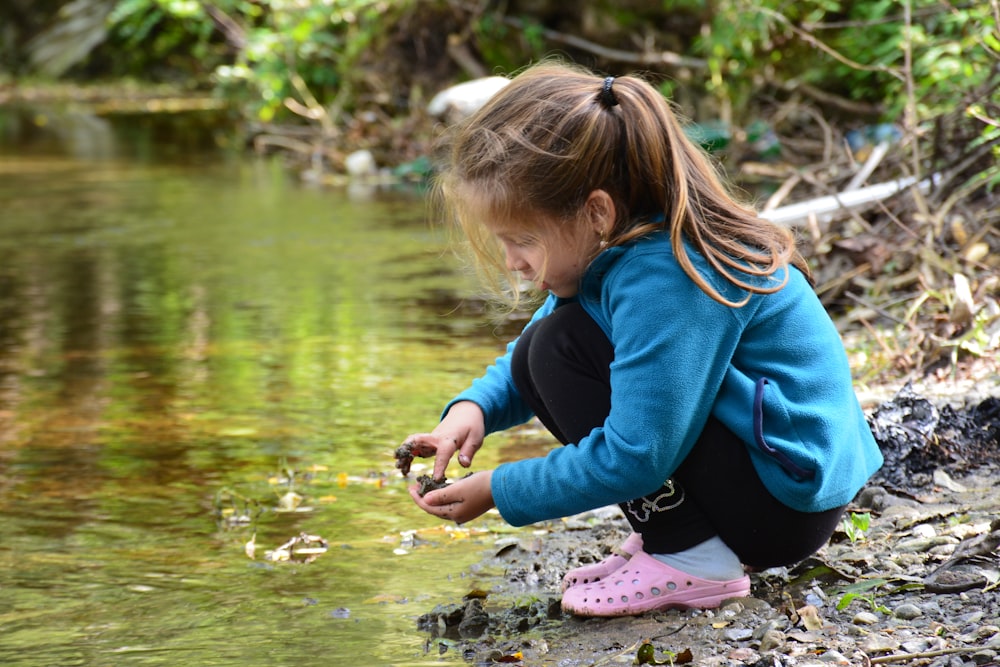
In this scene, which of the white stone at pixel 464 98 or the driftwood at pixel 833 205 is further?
the white stone at pixel 464 98

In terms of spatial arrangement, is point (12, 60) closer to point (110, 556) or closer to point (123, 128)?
point (123, 128)

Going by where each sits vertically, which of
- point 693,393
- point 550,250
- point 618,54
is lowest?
point 618,54

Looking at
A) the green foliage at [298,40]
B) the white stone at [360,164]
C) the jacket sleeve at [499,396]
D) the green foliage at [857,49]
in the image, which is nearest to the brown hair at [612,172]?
the jacket sleeve at [499,396]

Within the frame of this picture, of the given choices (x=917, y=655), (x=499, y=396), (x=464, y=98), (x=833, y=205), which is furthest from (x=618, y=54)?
(x=917, y=655)

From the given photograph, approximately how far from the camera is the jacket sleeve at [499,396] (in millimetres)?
2369

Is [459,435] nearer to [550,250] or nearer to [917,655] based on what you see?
[550,250]

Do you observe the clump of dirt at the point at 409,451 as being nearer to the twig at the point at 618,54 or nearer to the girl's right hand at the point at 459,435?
the girl's right hand at the point at 459,435

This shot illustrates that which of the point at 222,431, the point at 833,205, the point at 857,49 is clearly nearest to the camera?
the point at 222,431

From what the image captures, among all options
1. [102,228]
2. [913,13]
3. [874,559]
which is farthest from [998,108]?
[102,228]

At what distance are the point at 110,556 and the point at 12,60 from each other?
799 inches

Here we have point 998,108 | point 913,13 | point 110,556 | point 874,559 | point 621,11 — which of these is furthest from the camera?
point 621,11

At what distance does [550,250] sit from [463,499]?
17.2 inches

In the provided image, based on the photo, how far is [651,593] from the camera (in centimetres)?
211

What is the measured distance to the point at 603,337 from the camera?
2.10 m
